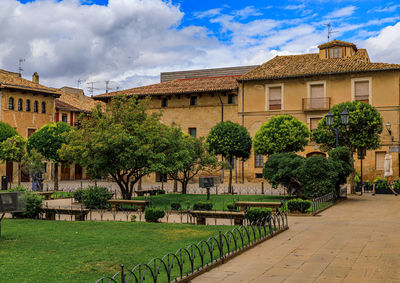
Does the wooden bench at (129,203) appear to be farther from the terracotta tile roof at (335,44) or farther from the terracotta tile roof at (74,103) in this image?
the terracotta tile roof at (74,103)

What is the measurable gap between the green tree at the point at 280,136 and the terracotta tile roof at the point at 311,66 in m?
8.24

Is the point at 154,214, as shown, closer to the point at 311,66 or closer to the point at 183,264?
the point at 183,264

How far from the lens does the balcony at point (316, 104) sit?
35291mm

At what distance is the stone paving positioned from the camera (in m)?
7.58

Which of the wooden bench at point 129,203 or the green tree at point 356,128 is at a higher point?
the green tree at point 356,128

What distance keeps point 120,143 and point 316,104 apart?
20923 mm

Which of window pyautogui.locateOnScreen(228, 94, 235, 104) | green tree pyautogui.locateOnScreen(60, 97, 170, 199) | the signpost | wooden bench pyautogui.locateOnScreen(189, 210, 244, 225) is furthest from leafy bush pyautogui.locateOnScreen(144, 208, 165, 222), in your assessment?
window pyautogui.locateOnScreen(228, 94, 235, 104)

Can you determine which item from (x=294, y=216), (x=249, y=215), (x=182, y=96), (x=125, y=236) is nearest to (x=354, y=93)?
(x=182, y=96)

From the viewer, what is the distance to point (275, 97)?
1469 inches

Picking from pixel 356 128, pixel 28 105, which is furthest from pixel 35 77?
pixel 356 128

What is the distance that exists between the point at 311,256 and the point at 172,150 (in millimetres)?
12667

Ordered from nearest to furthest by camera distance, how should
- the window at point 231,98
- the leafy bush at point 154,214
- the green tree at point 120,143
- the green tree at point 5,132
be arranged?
the leafy bush at point 154,214
the green tree at point 120,143
the green tree at point 5,132
the window at point 231,98

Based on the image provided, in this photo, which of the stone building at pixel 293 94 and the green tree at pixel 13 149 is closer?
the green tree at pixel 13 149

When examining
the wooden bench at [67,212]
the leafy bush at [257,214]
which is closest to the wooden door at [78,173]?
the wooden bench at [67,212]
